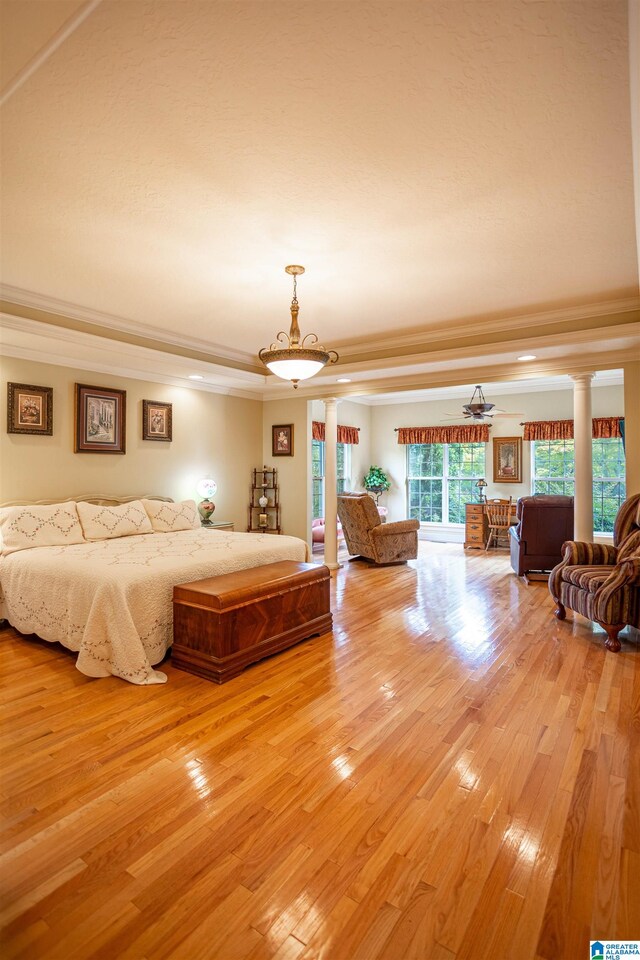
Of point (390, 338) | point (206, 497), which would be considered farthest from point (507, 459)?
point (206, 497)

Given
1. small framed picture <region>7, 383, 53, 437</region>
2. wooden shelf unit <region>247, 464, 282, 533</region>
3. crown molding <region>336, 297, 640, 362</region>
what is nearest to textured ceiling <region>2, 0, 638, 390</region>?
crown molding <region>336, 297, 640, 362</region>

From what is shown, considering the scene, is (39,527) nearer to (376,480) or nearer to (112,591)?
(112,591)

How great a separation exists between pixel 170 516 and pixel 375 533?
2765mm

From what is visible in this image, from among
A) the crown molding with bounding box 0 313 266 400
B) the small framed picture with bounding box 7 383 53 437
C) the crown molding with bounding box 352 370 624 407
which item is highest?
the crown molding with bounding box 352 370 624 407

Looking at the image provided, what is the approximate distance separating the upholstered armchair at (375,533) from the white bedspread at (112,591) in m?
2.50

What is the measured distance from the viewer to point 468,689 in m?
2.87

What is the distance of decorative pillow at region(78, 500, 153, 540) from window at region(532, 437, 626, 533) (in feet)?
20.7

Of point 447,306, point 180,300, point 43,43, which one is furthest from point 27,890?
point 447,306

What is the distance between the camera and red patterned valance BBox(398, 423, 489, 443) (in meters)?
8.54

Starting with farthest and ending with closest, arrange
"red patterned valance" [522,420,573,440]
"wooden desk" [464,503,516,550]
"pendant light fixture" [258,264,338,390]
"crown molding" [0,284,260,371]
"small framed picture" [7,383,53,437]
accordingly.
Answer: "wooden desk" [464,503,516,550], "red patterned valance" [522,420,573,440], "small framed picture" [7,383,53,437], "crown molding" [0,284,260,371], "pendant light fixture" [258,264,338,390]

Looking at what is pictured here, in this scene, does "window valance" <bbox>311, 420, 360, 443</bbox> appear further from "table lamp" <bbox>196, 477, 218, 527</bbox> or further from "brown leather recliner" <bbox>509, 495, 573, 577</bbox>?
"brown leather recliner" <bbox>509, 495, 573, 577</bbox>

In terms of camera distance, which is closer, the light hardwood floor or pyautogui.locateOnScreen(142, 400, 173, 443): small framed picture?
the light hardwood floor

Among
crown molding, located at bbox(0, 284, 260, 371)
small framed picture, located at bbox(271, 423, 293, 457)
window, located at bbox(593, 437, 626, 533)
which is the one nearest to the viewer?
crown molding, located at bbox(0, 284, 260, 371)

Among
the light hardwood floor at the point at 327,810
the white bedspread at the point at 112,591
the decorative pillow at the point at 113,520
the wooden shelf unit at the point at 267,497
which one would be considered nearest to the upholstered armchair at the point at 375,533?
the wooden shelf unit at the point at 267,497
